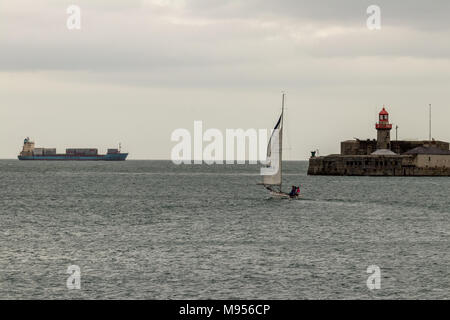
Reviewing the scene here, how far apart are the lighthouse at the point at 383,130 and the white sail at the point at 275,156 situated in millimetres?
84712

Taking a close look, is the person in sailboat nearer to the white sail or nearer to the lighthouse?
the white sail

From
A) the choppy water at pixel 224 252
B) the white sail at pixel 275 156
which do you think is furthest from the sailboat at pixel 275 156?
the choppy water at pixel 224 252

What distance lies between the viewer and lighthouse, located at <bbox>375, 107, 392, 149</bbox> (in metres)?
159

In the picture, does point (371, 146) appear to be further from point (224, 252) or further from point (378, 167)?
point (224, 252)

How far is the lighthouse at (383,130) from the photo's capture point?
15888 centimetres

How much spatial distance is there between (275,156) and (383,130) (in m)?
89.8

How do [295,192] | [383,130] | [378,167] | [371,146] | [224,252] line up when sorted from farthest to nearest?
[371,146]
[378,167]
[383,130]
[295,192]
[224,252]

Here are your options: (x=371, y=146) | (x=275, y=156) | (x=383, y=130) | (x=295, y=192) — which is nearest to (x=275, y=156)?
(x=275, y=156)

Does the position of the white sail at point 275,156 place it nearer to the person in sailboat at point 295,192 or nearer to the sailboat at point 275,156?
the sailboat at point 275,156

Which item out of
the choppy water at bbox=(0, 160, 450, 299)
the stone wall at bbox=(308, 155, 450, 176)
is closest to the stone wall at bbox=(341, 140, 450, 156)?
the stone wall at bbox=(308, 155, 450, 176)

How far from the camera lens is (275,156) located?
77500 millimetres

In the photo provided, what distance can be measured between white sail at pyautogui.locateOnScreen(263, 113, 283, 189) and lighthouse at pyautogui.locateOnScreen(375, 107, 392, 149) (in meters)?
84.7

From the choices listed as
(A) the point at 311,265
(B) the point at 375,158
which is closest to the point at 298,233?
(A) the point at 311,265

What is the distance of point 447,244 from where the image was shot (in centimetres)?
4675
